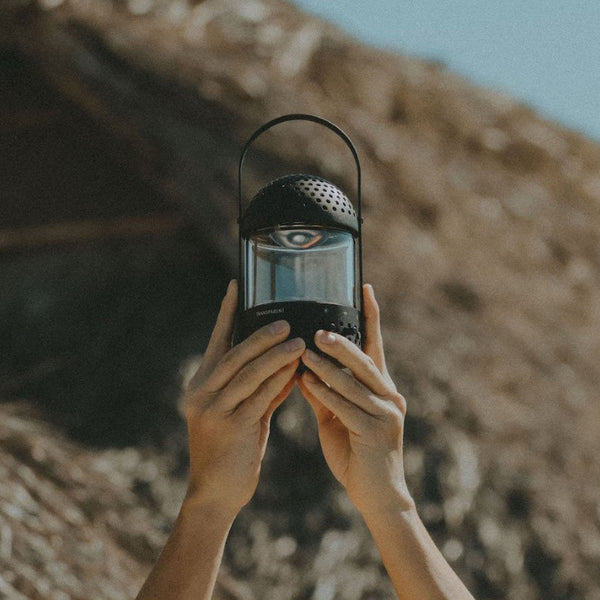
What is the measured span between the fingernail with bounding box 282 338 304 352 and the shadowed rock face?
215cm

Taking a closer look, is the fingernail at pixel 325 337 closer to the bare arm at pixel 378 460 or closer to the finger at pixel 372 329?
the bare arm at pixel 378 460

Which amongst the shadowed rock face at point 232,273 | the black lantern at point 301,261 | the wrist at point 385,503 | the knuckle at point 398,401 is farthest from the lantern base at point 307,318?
the shadowed rock face at point 232,273

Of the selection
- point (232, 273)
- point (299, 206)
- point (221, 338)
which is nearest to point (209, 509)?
point (221, 338)

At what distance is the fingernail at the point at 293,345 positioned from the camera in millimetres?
1679

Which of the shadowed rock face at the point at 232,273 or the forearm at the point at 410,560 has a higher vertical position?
the forearm at the point at 410,560

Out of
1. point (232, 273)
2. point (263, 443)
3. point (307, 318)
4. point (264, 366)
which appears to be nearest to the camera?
point (264, 366)

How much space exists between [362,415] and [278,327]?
0.87 feet

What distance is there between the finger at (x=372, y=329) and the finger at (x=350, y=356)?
0.23 metres

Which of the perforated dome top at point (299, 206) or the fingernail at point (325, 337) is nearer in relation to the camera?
the fingernail at point (325, 337)

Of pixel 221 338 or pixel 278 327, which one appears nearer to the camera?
pixel 278 327

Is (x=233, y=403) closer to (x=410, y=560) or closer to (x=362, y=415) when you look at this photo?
(x=362, y=415)

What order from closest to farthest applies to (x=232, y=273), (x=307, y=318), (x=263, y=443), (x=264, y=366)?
(x=264, y=366), (x=307, y=318), (x=263, y=443), (x=232, y=273)

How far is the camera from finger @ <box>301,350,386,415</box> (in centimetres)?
168

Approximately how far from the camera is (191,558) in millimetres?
1853
